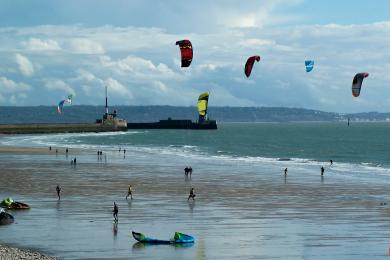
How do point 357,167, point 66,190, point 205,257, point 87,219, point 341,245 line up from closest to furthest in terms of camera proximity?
point 205,257
point 341,245
point 87,219
point 66,190
point 357,167

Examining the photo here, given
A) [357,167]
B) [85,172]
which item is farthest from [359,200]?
[357,167]

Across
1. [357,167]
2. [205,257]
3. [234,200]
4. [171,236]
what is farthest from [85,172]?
[205,257]

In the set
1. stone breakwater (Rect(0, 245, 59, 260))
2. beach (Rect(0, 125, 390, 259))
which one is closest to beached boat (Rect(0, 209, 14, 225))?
beach (Rect(0, 125, 390, 259))

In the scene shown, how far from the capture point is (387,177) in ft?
202

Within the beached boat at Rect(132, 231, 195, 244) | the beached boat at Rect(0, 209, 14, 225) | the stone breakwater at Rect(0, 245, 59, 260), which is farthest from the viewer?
the beached boat at Rect(0, 209, 14, 225)

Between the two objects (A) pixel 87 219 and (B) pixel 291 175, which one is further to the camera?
(B) pixel 291 175

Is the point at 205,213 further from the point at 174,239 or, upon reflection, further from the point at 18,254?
the point at 18,254

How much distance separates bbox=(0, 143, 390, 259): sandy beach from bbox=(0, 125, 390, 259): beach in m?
0.04

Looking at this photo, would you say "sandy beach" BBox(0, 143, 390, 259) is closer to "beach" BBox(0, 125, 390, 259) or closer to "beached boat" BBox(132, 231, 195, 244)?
"beach" BBox(0, 125, 390, 259)

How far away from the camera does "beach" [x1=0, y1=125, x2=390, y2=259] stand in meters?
27.5

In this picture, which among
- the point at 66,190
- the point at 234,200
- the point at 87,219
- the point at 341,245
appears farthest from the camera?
the point at 66,190

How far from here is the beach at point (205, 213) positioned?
27484mm

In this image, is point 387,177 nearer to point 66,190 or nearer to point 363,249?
point 66,190

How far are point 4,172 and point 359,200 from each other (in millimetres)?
29940
